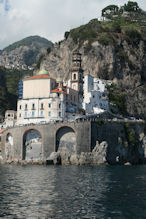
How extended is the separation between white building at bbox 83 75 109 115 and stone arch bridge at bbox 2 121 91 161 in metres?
21.7

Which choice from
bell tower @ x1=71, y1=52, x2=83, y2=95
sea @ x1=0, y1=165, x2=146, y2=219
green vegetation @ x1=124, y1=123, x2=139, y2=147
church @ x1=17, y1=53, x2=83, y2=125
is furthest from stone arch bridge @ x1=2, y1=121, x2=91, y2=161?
sea @ x1=0, y1=165, x2=146, y2=219

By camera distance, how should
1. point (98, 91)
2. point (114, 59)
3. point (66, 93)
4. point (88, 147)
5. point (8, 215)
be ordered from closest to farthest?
point (8, 215) < point (88, 147) < point (66, 93) < point (98, 91) < point (114, 59)

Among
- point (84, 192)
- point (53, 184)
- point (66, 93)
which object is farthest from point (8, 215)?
point (66, 93)

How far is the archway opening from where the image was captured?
9047cm

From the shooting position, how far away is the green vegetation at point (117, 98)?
385 feet

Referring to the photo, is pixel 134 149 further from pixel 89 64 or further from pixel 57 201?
pixel 57 201

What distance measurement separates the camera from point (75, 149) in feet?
279

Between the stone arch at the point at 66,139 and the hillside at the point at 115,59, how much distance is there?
35.0 m

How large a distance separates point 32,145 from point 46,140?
17.4ft

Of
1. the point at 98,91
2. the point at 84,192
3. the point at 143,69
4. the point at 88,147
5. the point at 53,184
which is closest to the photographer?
the point at 84,192

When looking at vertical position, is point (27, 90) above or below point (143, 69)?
below

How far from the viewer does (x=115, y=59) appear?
407ft

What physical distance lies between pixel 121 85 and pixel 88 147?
150ft

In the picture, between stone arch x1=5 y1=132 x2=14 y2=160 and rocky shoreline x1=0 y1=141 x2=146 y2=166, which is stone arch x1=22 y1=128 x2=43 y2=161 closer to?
rocky shoreline x1=0 y1=141 x2=146 y2=166
